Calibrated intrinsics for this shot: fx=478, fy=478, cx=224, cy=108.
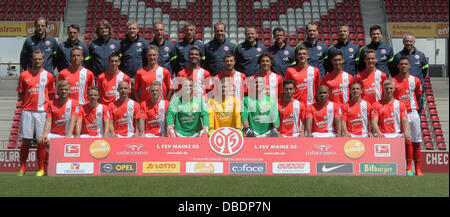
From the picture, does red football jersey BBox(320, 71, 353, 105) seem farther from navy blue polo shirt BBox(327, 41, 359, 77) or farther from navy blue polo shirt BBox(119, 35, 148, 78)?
navy blue polo shirt BBox(119, 35, 148, 78)

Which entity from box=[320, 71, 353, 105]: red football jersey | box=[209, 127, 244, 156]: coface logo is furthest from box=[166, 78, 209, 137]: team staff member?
box=[320, 71, 353, 105]: red football jersey

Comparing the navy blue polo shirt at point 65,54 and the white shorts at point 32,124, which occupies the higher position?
the navy blue polo shirt at point 65,54

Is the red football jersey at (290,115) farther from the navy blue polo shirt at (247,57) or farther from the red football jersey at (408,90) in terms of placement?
the red football jersey at (408,90)

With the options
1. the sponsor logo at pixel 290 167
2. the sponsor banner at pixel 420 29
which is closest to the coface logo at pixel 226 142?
the sponsor logo at pixel 290 167

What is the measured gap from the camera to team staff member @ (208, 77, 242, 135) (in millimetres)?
7395

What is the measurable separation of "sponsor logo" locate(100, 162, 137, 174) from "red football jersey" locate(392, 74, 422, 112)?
14.4ft

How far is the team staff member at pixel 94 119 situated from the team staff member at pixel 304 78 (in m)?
3.04

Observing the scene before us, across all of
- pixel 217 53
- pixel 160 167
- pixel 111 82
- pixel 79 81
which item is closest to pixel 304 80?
pixel 217 53

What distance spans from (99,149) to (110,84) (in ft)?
5.73

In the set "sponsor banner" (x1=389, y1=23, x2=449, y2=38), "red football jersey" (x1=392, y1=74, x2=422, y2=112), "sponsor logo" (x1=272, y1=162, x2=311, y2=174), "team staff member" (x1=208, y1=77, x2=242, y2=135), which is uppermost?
"sponsor banner" (x1=389, y1=23, x2=449, y2=38)

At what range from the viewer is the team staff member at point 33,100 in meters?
7.12

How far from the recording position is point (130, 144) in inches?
253
